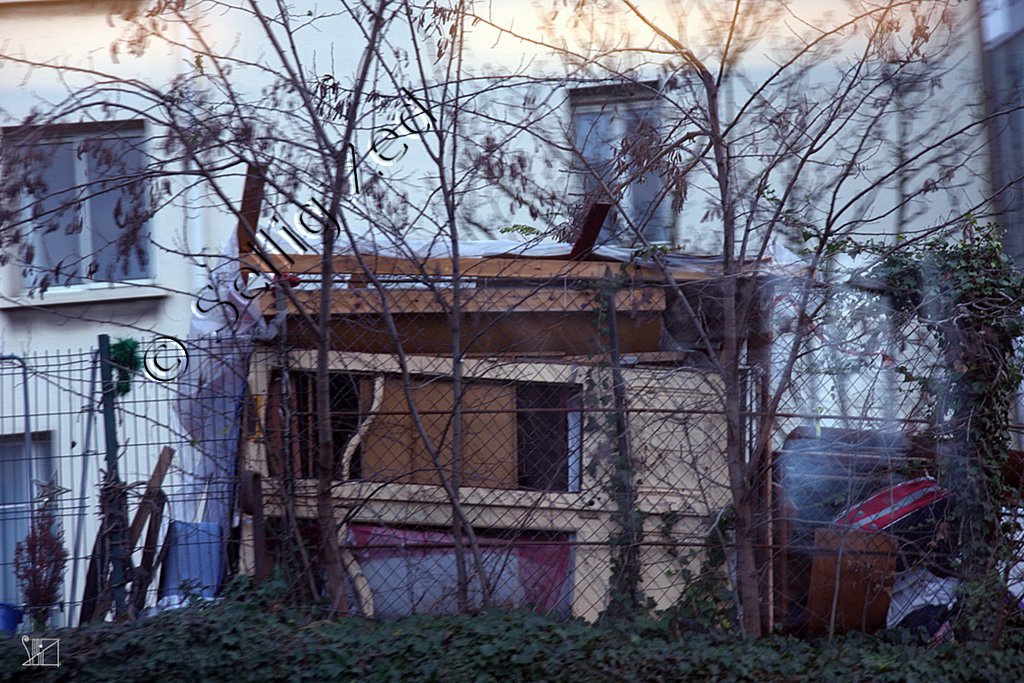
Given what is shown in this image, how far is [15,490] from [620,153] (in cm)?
397

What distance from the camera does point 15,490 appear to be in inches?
217

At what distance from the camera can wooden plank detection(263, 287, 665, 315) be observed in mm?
4926

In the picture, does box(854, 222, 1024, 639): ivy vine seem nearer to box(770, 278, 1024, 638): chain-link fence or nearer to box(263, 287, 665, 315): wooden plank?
box(770, 278, 1024, 638): chain-link fence

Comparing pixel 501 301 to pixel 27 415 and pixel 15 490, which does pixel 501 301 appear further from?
pixel 15 490

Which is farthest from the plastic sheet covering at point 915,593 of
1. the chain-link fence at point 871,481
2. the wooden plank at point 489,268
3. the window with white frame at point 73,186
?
the window with white frame at point 73,186

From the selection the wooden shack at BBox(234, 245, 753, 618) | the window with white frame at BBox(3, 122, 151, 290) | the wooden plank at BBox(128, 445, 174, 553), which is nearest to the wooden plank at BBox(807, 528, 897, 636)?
the wooden shack at BBox(234, 245, 753, 618)

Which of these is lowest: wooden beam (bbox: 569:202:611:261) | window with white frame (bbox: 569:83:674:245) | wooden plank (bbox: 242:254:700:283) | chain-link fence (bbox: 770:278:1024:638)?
chain-link fence (bbox: 770:278:1024:638)

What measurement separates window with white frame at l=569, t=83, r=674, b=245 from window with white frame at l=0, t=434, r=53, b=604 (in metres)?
3.37

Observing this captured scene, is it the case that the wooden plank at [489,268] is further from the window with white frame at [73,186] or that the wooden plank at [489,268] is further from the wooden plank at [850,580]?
the wooden plank at [850,580]

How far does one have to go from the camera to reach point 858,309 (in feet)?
15.7

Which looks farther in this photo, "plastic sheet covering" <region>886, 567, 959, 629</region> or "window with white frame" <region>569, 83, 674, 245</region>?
"window with white frame" <region>569, 83, 674, 245</region>

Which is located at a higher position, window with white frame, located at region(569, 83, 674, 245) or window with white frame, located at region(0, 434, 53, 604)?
window with white frame, located at region(569, 83, 674, 245)

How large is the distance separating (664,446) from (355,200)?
2.03m

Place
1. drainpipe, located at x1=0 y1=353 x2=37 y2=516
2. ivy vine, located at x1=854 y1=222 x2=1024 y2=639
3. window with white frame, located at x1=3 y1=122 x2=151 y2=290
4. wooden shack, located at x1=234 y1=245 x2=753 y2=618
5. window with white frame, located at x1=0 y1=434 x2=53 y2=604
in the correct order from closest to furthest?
window with white frame, located at x1=3 y1=122 x2=151 y2=290, ivy vine, located at x1=854 y1=222 x2=1024 y2=639, wooden shack, located at x1=234 y1=245 x2=753 y2=618, drainpipe, located at x1=0 y1=353 x2=37 y2=516, window with white frame, located at x1=0 y1=434 x2=53 y2=604
